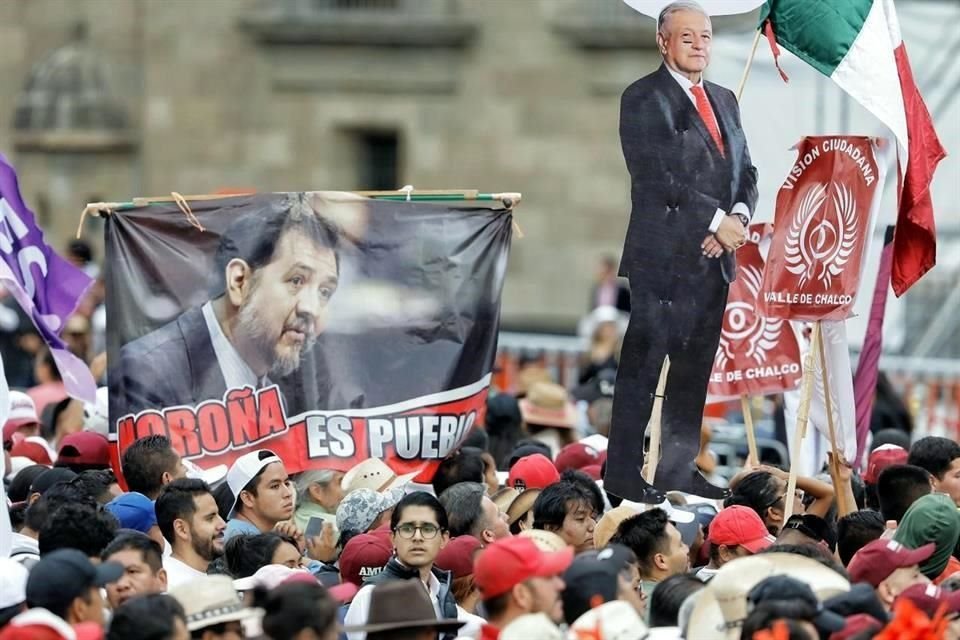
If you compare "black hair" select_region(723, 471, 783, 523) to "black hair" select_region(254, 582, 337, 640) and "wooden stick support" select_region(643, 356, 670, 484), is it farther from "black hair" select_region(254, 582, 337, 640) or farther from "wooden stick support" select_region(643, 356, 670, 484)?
"black hair" select_region(254, 582, 337, 640)

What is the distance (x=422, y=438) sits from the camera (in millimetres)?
11945

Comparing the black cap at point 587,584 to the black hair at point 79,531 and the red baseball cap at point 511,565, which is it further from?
the black hair at point 79,531

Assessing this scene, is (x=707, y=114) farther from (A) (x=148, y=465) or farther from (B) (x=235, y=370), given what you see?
(A) (x=148, y=465)

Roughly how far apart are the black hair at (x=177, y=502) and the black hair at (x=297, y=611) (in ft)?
7.22

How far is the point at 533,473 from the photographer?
11883mm

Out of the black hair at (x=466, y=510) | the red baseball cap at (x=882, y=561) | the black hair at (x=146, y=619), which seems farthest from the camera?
the black hair at (x=466, y=510)

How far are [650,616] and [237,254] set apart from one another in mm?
3828

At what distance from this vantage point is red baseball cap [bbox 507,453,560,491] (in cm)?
1188

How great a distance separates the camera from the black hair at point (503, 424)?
1444cm

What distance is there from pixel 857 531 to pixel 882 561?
1.10 metres

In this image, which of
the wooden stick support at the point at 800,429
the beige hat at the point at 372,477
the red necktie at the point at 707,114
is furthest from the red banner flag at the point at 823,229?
the beige hat at the point at 372,477

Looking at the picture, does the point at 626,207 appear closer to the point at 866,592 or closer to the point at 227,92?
the point at 227,92

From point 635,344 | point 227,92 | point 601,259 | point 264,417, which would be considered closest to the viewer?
point 635,344

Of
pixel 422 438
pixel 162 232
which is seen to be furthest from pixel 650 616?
pixel 162 232
